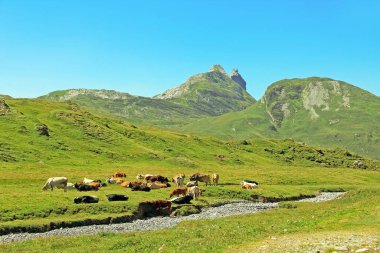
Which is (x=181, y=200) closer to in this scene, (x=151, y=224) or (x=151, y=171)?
(x=151, y=224)

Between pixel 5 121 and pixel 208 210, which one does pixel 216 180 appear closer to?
pixel 208 210

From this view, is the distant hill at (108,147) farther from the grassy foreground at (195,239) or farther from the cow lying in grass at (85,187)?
the grassy foreground at (195,239)

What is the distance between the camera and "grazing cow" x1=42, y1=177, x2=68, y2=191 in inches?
2250

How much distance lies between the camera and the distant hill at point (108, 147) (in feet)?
342

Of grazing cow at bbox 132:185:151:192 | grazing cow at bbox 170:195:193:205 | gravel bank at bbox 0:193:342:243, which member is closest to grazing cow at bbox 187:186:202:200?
grazing cow at bbox 170:195:193:205

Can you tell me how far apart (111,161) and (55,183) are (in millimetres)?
51343

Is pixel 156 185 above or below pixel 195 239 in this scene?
above

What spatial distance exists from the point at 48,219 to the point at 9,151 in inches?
2383

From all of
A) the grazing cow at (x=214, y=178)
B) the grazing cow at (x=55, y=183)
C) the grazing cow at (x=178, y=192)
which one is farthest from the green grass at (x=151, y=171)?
the grazing cow at (x=214, y=178)

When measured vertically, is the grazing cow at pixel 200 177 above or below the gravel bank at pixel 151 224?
above

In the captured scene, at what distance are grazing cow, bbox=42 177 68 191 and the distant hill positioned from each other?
118 feet

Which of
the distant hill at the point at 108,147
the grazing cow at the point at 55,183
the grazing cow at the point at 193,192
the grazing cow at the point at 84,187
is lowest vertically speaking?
the grazing cow at the point at 193,192

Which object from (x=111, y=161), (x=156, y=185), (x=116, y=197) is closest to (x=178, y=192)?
(x=156, y=185)

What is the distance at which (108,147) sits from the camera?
125m
